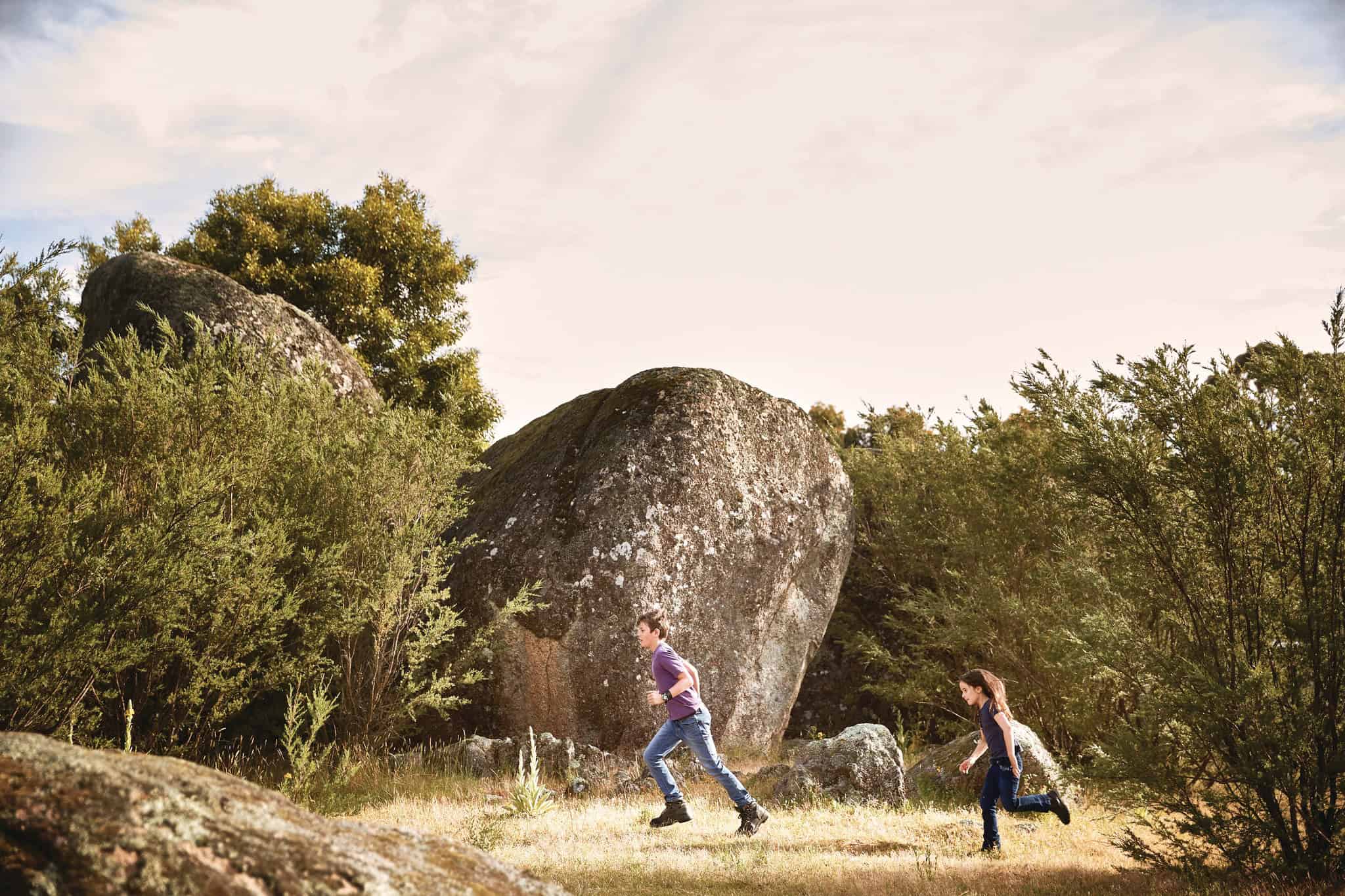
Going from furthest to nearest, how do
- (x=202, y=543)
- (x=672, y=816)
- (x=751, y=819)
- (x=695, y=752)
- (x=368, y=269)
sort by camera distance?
(x=368, y=269) < (x=672, y=816) < (x=695, y=752) < (x=751, y=819) < (x=202, y=543)

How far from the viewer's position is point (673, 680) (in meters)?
7.64

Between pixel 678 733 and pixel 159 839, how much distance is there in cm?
580

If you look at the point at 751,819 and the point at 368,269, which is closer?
the point at 751,819

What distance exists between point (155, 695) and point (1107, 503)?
26.2 feet

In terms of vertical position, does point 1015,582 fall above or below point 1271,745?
above

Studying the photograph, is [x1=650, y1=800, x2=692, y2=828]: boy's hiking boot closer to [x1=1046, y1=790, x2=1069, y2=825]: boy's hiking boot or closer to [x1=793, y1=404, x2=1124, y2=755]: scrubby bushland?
[x1=1046, y1=790, x2=1069, y2=825]: boy's hiking boot

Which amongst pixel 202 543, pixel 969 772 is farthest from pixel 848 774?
pixel 202 543

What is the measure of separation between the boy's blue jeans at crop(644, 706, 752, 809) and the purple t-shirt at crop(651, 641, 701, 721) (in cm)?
6

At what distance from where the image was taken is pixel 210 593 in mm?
7621

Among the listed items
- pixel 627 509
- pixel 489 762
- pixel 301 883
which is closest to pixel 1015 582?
pixel 627 509

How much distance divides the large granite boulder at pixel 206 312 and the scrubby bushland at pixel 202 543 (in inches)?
27.5

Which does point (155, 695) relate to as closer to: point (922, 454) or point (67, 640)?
point (67, 640)

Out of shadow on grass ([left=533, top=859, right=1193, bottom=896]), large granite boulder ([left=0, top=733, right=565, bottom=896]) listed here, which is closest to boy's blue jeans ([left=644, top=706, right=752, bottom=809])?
shadow on grass ([left=533, top=859, right=1193, bottom=896])

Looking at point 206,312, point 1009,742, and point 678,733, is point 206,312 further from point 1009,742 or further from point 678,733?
point 1009,742
